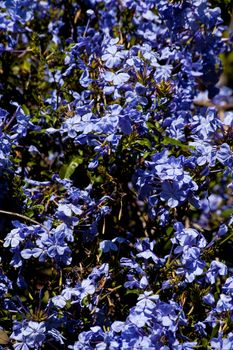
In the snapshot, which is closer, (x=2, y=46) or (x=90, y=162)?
(x=90, y=162)

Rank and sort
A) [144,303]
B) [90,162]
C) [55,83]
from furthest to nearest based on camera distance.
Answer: [55,83]
[90,162]
[144,303]

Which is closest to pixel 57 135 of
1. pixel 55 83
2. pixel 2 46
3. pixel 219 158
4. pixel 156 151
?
pixel 55 83

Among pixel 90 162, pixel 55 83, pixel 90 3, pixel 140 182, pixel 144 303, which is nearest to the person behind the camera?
pixel 144 303

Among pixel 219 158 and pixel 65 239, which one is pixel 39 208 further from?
pixel 219 158

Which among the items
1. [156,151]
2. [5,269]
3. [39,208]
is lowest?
[5,269]

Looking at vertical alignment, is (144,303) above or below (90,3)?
below

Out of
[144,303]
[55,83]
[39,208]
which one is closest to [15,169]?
[39,208]
